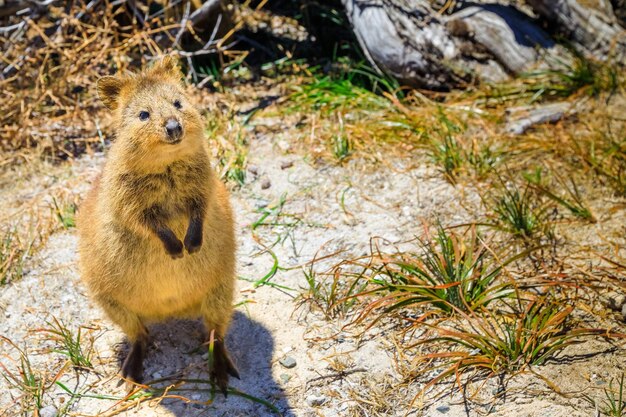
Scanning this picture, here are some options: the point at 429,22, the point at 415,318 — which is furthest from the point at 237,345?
the point at 429,22

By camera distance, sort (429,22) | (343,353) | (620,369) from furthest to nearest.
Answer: (429,22) < (343,353) < (620,369)

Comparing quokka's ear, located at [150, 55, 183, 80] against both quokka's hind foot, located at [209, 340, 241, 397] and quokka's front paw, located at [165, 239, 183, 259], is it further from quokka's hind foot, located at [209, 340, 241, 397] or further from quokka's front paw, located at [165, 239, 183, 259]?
quokka's hind foot, located at [209, 340, 241, 397]

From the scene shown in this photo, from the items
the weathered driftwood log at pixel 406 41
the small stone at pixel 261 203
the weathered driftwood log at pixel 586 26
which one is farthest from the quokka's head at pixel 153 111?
the weathered driftwood log at pixel 586 26

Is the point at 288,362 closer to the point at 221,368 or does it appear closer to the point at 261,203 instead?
the point at 221,368

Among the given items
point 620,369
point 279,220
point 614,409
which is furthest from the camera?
point 279,220

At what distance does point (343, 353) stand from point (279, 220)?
145 cm

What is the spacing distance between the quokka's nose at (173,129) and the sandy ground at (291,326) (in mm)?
1413

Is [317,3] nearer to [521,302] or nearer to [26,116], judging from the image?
[26,116]

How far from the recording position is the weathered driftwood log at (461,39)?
612 cm

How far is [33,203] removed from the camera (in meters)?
5.24

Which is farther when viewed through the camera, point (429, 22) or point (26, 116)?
point (429, 22)

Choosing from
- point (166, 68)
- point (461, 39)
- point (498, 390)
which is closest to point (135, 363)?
point (166, 68)

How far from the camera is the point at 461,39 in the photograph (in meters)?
6.30

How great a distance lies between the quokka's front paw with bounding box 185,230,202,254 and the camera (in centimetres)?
354
